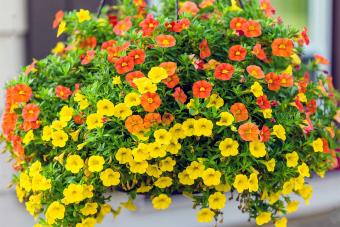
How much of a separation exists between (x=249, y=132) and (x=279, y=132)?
0.08m

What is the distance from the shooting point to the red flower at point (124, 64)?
57.4 inches

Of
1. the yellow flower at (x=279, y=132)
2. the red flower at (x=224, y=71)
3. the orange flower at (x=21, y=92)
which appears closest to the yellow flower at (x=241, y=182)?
the yellow flower at (x=279, y=132)

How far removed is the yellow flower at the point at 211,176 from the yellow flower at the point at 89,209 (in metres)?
0.27

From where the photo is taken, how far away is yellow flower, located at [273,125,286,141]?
1446mm

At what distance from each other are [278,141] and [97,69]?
0.49 m

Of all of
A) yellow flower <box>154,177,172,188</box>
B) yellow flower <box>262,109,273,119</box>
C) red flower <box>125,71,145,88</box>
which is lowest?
yellow flower <box>154,177,172,188</box>

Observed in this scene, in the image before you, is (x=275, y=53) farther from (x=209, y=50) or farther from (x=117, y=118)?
(x=117, y=118)

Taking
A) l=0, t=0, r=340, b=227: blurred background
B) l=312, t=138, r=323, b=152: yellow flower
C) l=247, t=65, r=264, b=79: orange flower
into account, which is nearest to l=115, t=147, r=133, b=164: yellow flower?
l=247, t=65, r=264, b=79: orange flower

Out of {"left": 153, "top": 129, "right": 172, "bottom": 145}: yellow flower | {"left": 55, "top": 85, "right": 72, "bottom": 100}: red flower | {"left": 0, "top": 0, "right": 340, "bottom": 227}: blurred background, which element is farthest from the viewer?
{"left": 0, "top": 0, "right": 340, "bottom": 227}: blurred background

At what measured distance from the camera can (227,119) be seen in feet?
4.64

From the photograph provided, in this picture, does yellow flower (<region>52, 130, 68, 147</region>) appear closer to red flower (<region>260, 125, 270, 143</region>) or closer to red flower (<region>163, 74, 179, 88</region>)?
red flower (<region>163, 74, 179, 88</region>)

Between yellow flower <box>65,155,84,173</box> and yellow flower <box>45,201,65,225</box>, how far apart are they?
3.4 inches

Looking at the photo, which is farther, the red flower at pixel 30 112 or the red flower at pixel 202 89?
the red flower at pixel 30 112

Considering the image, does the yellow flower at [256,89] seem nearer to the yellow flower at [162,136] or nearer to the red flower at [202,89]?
the red flower at [202,89]
